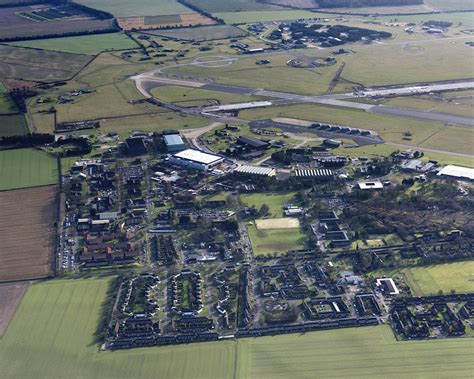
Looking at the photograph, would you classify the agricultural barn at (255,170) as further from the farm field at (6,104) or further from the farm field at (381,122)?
the farm field at (6,104)

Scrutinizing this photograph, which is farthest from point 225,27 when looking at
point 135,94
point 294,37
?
point 135,94

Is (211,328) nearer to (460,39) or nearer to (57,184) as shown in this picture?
(57,184)

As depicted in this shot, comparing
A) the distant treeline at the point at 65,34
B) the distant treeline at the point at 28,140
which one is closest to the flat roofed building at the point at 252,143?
the distant treeline at the point at 28,140

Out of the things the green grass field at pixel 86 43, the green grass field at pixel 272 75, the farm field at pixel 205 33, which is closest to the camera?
the green grass field at pixel 272 75

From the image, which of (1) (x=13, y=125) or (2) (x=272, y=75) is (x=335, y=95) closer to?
(2) (x=272, y=75)

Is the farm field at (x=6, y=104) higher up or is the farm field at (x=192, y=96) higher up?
the farm field at (x=192, y=96)

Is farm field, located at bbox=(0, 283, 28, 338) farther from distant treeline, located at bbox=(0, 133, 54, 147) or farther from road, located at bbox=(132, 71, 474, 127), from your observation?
road, located at bbox=(132, 71, 474, 127)
